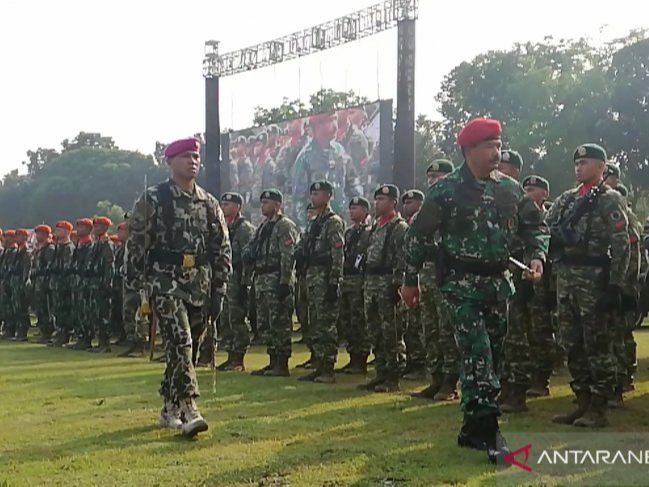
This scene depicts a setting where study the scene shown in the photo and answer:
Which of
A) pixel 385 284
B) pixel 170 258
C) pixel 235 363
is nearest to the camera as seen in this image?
pixel 170 258

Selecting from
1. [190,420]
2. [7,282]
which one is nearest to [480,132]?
[190,420]

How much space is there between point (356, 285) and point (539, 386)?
9.46ft

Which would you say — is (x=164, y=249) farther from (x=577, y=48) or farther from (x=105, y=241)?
(x=577, y=48)

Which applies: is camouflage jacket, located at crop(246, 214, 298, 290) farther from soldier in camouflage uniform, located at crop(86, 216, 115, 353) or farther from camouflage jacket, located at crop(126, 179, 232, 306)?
soldier in camouflage uniform, located at crop(86, 216, 115, 353)

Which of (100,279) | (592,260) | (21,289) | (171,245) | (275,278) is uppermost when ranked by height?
(171,245)

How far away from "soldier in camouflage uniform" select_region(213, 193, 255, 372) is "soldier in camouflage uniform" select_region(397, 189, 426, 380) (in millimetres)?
2141

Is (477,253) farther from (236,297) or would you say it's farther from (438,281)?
(236,297)

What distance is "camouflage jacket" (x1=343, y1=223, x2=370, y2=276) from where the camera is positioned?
33.6ft

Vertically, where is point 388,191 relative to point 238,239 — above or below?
above

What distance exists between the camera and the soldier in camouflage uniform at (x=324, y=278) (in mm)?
9422

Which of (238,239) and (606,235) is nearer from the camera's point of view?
(606,235)

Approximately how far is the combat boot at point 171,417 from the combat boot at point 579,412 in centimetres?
282

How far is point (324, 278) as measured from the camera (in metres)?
9.66

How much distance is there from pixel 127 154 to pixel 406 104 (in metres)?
43.8
